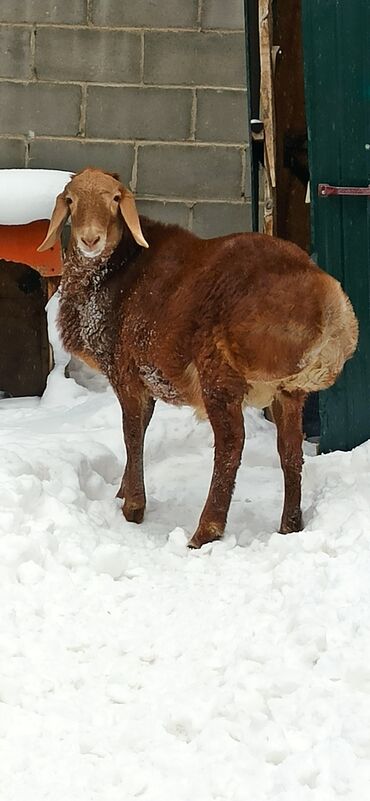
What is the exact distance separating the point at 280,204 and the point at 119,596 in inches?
149

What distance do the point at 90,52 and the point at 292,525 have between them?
164 inches

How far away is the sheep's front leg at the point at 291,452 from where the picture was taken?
12.3ft

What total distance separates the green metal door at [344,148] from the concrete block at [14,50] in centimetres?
270

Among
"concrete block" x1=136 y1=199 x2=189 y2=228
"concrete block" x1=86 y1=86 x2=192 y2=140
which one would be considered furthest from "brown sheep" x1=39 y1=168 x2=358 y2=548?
"concrete block" x1=86 y1=86 x2=192 y2=140

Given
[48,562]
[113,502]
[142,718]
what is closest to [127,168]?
[113,502]

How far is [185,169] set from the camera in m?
6.51

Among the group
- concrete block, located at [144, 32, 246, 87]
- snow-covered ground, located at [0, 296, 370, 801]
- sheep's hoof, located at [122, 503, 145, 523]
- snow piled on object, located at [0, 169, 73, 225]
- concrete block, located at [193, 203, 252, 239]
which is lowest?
sheep's hoof, located at [122, 503, 145, 523]

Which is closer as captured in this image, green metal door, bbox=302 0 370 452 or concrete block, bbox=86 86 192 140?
green metal door, bbox=302 0 370 452

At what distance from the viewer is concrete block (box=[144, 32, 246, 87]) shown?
6.42 meters

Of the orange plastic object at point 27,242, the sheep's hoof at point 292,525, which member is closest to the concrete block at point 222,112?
the orange plastic object at point 27,242

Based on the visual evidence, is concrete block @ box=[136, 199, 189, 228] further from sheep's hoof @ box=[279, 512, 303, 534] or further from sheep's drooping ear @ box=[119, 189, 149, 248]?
sheep's hoof @ box=[279, 512, 303, 534]

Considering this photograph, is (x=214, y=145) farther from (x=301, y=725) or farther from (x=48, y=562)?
(x=301, y=725)

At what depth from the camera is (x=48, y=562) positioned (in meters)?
3.13

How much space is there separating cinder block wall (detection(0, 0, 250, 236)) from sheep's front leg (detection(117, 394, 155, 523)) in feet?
9.41
